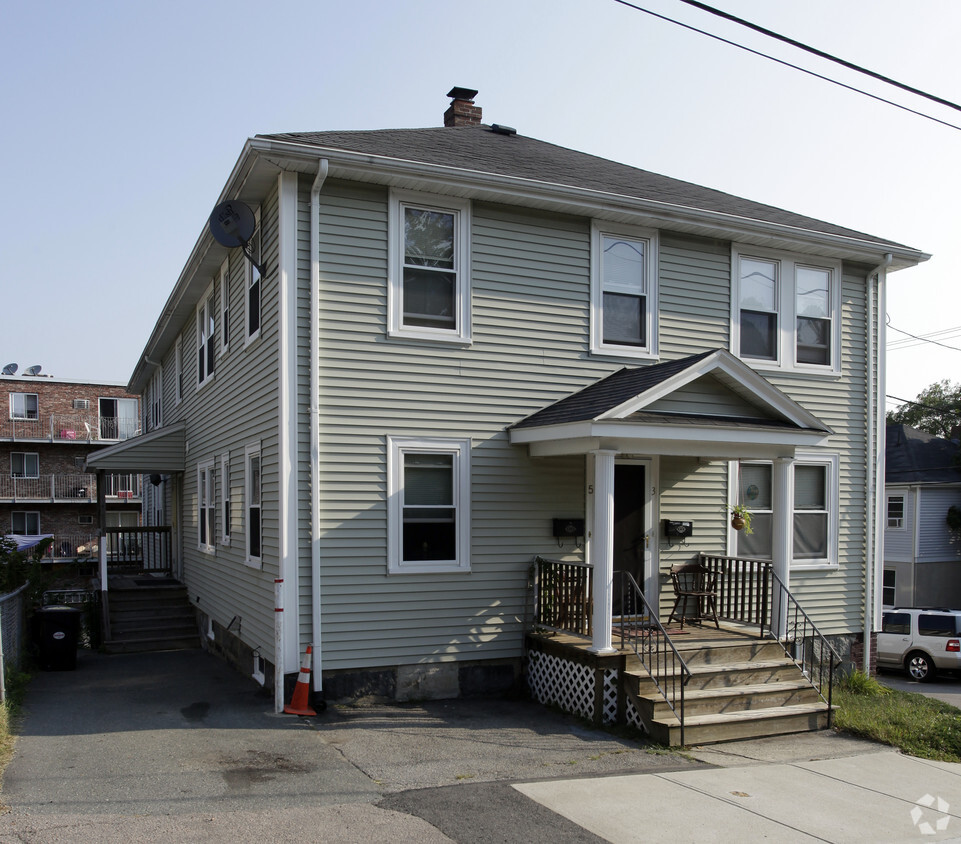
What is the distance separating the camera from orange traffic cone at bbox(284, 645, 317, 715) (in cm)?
892

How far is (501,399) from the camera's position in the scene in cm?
1047

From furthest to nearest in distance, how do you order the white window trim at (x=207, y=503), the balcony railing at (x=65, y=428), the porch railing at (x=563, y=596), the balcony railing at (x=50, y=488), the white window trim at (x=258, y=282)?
the balcony railing at (x=65, y=428)
the balcony railing at (x=50, y=488)
the white window trim at (x=207, y=503)
the white window trim at (x=258, y=282)
the porch railing at (x=563, y=596)

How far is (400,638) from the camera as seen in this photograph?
9.70 metres

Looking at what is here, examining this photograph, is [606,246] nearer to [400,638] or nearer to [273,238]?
[273,238]

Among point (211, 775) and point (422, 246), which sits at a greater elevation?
point (422, 246)

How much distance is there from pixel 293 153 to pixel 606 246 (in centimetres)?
431

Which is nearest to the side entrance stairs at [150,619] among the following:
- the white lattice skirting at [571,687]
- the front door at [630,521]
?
the white lattice skirting at [571,687]

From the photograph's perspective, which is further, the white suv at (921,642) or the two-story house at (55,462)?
the two-story house at (55,462)

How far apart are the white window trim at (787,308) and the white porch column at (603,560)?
3.91 m

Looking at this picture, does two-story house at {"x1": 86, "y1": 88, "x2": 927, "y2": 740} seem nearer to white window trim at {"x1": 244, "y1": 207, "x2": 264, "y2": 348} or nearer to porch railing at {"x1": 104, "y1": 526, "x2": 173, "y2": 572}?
white window trim at {"x1": 244, "y1": 207, "x2": 264, "y2": 348}

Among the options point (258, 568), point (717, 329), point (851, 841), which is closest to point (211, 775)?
point (258, 568)

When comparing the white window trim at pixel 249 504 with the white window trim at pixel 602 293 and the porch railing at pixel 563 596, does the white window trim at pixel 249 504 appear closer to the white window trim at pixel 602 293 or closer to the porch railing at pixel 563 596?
the porch railing at pixel 563 596

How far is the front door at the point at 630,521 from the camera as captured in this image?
36.4 ft

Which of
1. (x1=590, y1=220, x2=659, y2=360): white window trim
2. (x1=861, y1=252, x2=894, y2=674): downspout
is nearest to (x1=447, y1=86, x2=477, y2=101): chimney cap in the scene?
(x1=590, y1=220, x2=659, y2=360): white window trim
